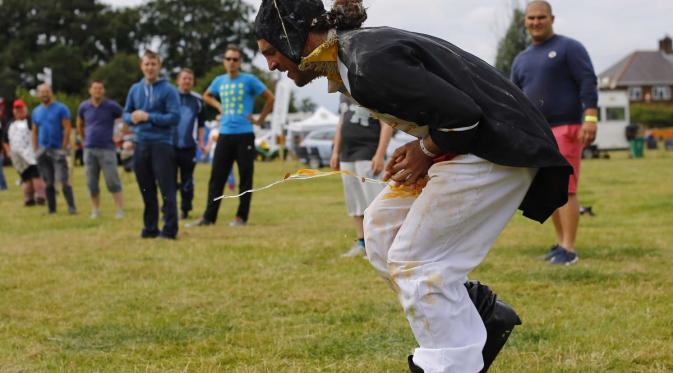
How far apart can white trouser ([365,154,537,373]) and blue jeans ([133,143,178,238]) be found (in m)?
6.54

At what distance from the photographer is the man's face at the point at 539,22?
292 inches

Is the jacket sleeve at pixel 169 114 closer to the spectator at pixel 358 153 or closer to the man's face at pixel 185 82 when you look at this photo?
the spectator at pixel 358 153

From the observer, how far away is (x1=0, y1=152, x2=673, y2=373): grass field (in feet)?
14.9

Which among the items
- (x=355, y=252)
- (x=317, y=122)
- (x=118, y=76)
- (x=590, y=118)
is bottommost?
(x=317, y=122)

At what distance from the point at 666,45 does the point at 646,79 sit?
6.21 m

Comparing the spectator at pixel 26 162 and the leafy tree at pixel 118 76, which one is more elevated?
the leafy tree at pixel 118 76

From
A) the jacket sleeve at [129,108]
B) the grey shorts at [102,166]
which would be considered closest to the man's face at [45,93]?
the grey shorts at [102,166]

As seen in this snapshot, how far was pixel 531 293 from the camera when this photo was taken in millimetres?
6121

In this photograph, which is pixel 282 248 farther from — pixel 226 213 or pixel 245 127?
pixel 226 213

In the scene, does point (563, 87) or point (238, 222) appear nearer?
point (563, 87)

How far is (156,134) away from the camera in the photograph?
9742 millimetres

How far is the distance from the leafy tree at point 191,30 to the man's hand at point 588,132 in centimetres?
8279

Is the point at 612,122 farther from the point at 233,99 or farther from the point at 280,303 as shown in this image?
the point at 280,303

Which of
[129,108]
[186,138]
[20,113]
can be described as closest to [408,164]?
[129,108]
